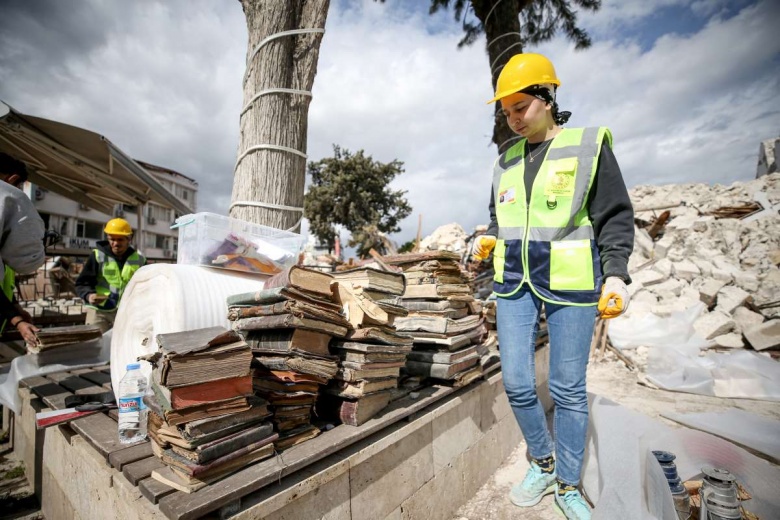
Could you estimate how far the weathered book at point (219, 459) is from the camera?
1.32 metres

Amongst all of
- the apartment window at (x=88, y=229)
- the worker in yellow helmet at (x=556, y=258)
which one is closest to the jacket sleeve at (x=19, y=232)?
the worker in yellow helmet at (x=556, y=258)

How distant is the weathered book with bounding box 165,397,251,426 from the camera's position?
4.42 feet

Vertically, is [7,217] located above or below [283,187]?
below

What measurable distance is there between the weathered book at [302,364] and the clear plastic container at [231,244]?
847mm

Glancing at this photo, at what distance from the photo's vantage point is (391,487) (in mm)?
1975

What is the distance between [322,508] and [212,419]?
629mm

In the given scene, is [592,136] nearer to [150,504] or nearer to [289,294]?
[289,294]

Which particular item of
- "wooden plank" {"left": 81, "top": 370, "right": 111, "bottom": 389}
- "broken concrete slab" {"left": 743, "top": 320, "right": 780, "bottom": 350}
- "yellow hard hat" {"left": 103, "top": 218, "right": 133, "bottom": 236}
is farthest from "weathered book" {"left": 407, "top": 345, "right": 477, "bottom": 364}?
"broken concrete slab" {"left": 743, "top": 320, "right": 780, "bottom": 350}

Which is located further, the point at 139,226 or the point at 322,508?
A: the point at 139,226

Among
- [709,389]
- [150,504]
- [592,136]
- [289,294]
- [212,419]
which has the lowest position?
[709,389]

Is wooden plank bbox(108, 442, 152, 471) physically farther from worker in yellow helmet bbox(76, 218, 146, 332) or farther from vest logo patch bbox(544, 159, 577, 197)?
worker in yellow helmet bbox(76, 218, 146, 332)

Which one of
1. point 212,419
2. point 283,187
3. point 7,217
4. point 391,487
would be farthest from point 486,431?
point 7,217

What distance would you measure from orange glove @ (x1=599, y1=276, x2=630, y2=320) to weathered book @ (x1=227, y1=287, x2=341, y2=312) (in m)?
1.45

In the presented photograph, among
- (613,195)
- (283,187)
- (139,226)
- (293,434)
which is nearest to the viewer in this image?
(293,434)
